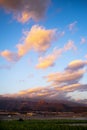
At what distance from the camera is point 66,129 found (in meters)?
54.4

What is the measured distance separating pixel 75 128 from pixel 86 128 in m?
2.14

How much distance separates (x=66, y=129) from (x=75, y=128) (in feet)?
7.28

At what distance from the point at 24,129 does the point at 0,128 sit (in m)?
5.16

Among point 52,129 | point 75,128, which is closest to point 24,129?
point 52,129

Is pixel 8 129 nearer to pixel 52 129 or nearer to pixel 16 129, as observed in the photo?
pixel 16 129

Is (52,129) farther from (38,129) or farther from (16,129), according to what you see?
(16,129)

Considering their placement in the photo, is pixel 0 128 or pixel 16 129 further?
pixel 16 129

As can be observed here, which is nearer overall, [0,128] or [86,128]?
[0,128]

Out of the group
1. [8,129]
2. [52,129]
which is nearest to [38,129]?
[52,129]

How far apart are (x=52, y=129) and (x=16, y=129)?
6.56 metres

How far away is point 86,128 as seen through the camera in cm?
5616

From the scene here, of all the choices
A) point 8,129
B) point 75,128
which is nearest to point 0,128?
point 8,129

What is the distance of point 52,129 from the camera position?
181 ft

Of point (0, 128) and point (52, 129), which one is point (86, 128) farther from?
point (0, 128)
